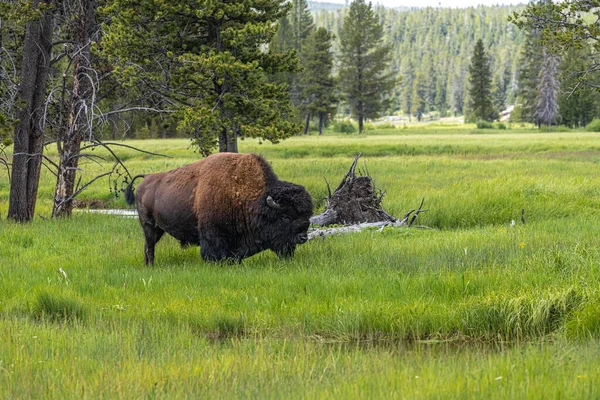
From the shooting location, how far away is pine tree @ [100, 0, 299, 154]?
15.4 meters

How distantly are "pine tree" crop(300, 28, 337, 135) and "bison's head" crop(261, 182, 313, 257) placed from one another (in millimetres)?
65617

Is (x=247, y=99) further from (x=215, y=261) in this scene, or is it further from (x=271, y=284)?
(x=271, y=284)

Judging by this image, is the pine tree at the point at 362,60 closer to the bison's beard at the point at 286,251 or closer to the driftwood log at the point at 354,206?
the driftwood log at the point at 354,206

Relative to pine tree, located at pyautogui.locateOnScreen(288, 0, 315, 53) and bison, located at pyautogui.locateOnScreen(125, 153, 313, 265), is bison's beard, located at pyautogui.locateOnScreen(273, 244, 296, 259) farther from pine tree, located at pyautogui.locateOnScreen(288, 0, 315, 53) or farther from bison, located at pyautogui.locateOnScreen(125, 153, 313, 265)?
pine tree, located at pyautogui.locateOnScreen(288, 0, 315, 53)

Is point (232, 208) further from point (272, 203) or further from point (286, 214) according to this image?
point (286, 214)

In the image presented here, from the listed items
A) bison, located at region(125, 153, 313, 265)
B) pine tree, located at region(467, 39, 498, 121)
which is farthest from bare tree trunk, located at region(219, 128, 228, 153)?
pine tree, located at region(467, 39, 498, 121)

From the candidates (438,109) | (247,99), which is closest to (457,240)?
(247,99)

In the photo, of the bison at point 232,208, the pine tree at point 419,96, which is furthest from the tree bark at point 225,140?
the pine tree at point 419,96

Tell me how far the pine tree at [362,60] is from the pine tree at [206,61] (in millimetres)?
62227

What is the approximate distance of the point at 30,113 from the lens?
14547mm

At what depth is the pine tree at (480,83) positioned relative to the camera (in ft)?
307

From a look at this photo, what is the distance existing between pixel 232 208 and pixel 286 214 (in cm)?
88

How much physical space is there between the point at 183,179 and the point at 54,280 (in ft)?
8.28

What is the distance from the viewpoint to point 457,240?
10883mm
